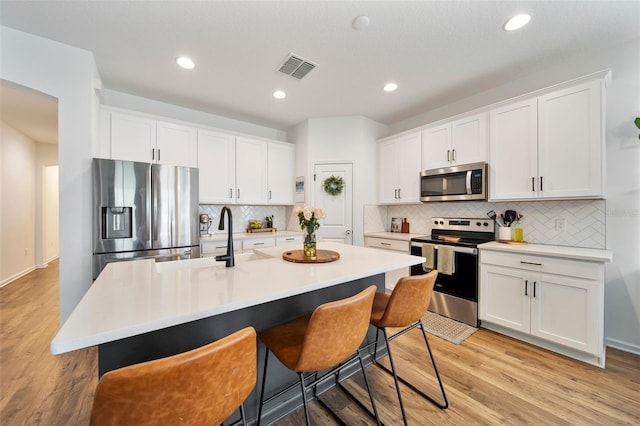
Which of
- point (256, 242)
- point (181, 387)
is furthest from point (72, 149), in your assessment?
point (181, 387)

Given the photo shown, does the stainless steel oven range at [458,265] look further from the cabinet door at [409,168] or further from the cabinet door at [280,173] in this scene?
the cabinet door at [280,173]

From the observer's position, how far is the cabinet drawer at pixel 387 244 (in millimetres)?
3457

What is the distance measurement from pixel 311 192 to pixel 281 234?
83cm

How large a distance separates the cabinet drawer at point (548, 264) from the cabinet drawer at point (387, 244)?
0.96m

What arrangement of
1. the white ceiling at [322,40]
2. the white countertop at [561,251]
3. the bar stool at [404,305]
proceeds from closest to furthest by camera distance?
the bar stool at [404,305]
the white ceiling at [322,40]
the white countertop at [561,251]

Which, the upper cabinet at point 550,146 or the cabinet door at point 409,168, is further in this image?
the cabinet door at point 409,168

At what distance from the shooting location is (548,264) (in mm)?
2266

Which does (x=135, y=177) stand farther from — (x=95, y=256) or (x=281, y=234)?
(x=281, y=234)

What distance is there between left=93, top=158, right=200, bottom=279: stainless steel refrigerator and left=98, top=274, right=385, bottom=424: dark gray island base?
1699mm

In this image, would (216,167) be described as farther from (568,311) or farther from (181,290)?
(568,311)

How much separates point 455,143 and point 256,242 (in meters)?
3.04

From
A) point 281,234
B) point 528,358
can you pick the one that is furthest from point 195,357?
point 281,234

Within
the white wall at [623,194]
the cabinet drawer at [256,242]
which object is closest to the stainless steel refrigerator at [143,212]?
the cabinet drawer at [256,242]

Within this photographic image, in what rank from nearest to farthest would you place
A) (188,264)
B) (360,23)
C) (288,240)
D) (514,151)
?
(188,264), (360,23), (514,151), (288,240)
